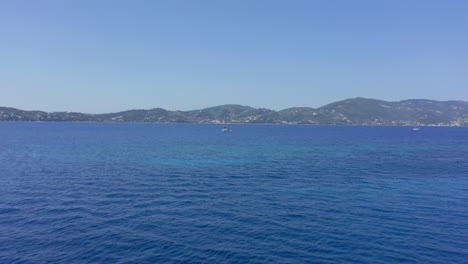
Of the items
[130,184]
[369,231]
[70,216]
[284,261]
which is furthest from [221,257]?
[130,184]

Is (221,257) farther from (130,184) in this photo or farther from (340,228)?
(130,184)

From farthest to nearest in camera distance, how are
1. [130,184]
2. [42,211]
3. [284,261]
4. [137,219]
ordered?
[130,184], [42,211], [137,219], [284,261]

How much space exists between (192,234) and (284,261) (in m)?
10.2

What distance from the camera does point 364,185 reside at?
5159 centimetres

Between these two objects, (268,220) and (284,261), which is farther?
(268,220)

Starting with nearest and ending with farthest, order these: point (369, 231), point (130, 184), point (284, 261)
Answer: point (284, 261) → point (369, 231) → point (130, 184)

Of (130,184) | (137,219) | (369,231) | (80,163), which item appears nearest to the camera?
(369,231)

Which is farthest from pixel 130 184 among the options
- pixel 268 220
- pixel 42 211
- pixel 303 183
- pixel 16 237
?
pixel 303 183

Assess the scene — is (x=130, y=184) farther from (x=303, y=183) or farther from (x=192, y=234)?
(x=303, y=183)

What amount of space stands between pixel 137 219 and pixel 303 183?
3162 cm

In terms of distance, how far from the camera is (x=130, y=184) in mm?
49812


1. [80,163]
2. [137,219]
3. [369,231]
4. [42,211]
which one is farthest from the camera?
[80,163]

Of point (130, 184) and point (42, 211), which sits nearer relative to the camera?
point (42, 211)

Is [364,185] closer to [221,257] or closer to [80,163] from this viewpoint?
[221,257]
